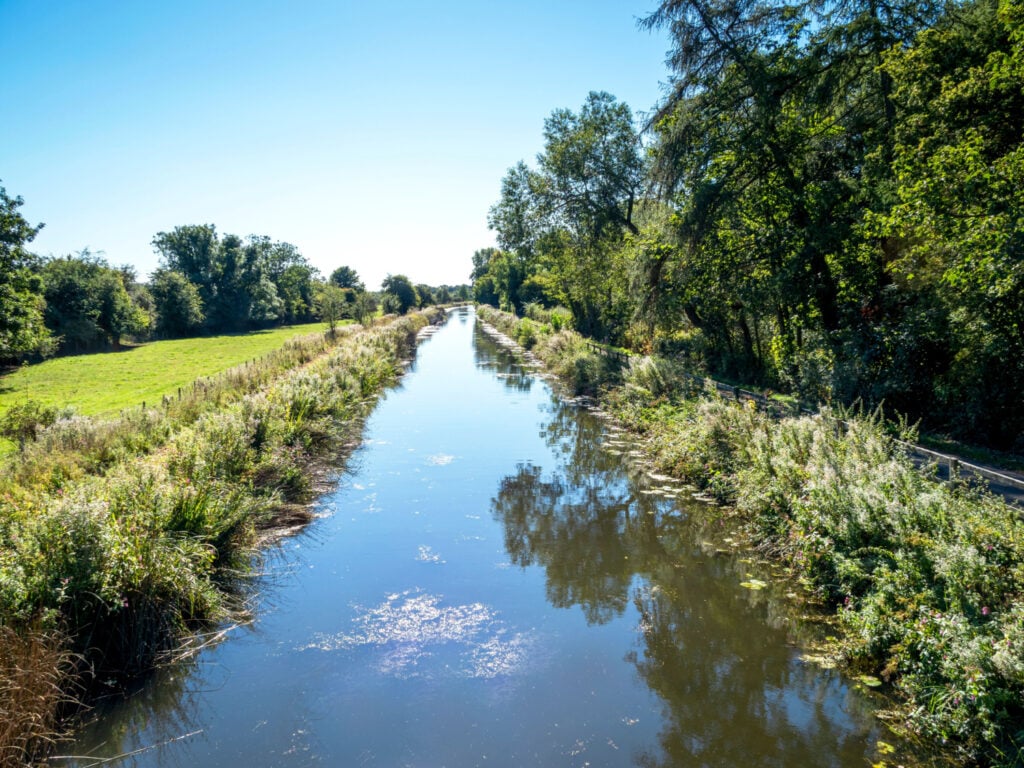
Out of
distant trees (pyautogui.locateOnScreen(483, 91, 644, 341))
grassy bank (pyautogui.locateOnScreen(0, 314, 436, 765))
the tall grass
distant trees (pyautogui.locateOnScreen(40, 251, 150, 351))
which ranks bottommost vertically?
grassy bank (pyautogui.locateOnScreen(0, 314, 436, 765))

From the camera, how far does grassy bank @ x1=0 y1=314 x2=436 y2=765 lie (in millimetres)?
5031

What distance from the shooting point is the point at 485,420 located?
64.1 feet

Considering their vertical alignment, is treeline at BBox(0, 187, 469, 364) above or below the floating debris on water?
above

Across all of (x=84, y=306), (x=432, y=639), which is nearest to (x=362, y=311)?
(x=84, y=306)

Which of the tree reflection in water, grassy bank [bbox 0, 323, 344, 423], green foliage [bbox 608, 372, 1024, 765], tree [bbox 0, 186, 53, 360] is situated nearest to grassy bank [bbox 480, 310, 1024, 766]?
green foliage [bbox 608, 372, 1024, 765]

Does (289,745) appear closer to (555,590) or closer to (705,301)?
(555,590)

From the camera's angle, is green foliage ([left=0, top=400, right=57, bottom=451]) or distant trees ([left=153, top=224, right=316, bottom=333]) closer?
green foliage ([left=0, top=400, right=57, bottom=451])

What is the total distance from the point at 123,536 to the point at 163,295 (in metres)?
54.7

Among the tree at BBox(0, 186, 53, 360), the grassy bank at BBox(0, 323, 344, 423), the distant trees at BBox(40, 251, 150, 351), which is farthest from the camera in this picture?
the distant trees at BBox(40, 251, 150, 351)

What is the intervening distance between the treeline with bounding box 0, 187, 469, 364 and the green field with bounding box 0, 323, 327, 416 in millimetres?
1760

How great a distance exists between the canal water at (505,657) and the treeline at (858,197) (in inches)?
255

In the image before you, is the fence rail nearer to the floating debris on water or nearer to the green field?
the floating debris on water

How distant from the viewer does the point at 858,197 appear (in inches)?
520

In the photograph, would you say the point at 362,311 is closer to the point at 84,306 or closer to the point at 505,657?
the point at 84,306
